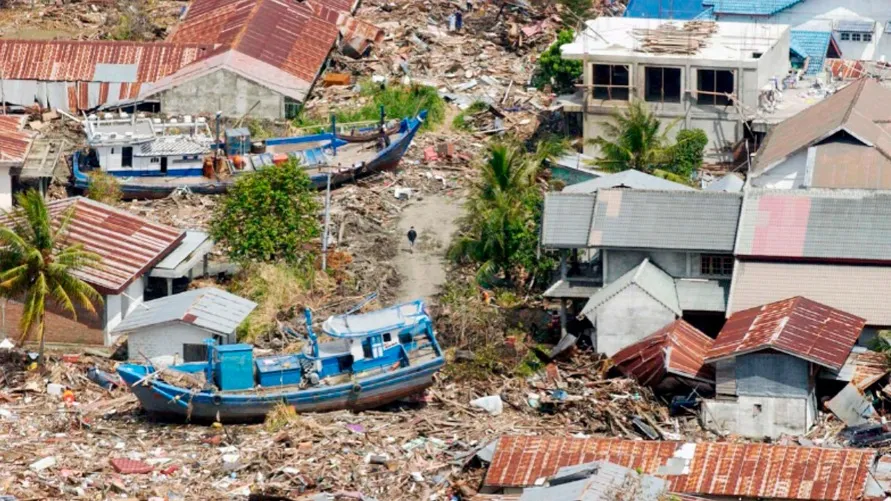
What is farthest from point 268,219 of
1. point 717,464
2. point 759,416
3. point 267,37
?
point 717,464

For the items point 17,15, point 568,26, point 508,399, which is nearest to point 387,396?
point 508,399

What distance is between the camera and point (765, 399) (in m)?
43.2

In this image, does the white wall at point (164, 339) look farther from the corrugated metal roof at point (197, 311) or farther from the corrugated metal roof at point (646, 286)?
the corrugated metal roof at point (646, 286)

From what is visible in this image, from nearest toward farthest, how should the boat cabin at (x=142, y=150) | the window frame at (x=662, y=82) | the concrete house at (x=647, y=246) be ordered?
the concrete house at (x=647, y=246) < the boat cabin at (x=142, y=150) < the window frame at (x=662, y=82)

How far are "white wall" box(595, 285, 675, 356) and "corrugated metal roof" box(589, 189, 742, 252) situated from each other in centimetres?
154

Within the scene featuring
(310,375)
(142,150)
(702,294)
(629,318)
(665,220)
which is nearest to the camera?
(310,375)

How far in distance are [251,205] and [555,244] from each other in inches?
305

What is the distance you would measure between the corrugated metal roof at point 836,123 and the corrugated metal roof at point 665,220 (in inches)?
185

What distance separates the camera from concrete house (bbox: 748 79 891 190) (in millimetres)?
50094

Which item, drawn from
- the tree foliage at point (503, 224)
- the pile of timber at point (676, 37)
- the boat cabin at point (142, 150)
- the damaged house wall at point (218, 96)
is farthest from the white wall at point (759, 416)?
the damaged house wall at point (218, 96)

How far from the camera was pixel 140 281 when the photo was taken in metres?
49.2

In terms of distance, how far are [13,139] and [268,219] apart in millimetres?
8059

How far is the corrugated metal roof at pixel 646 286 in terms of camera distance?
1806 inches

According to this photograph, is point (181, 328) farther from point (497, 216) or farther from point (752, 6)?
point (752, 6)
